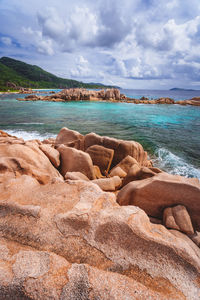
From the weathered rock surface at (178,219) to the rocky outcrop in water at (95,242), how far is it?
2 centimetres

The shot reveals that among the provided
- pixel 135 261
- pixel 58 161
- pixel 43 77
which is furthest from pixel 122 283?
pixel 43 77

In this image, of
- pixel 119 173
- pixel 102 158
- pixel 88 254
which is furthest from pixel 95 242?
pixel 102 158

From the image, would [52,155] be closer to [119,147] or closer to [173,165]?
[119,147]

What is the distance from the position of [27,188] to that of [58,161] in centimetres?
308

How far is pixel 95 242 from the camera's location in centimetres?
232

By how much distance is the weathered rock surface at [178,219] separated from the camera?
310cm

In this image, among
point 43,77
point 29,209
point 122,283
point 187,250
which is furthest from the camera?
point 43,77

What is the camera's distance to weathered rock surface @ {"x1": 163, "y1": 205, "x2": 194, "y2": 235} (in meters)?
3.10

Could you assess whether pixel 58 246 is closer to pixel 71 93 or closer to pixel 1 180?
pixel 1 180

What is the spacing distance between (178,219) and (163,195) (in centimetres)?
67

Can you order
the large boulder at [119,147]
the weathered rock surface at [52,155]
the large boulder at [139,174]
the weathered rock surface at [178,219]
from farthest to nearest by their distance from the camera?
the large boulder at [119,147] < the weathered rock surface at [52,155] < the large boulder at [139,174] < the weathered rock surface at [178,219]

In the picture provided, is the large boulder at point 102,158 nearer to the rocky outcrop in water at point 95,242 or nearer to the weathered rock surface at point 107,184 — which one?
the weathered rock surface at point 107,184

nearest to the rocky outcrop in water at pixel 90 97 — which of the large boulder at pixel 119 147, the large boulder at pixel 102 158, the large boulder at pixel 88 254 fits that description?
the large boulder at pixel 119 147

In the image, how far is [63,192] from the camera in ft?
11.1
